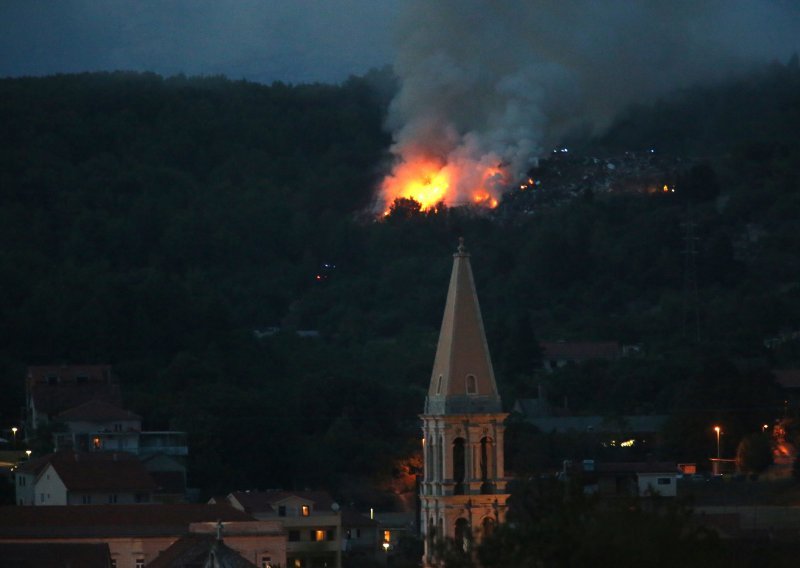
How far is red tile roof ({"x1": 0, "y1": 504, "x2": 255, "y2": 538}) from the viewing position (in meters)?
58.1

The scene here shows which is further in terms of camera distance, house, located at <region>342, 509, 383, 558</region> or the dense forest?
the dense forest

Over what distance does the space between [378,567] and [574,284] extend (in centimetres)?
6207

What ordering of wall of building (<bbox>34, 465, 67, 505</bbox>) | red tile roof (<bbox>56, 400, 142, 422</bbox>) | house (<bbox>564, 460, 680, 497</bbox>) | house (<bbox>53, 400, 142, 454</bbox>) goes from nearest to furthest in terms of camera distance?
wall of building (<bbox>34, 465, 67, 505</bbox>)
house (<bbox>564, 460, 680, 497</bbox>)
house (<bbox>53, 400, 142, 454</bbox>)
red tile roof (<bbox>56, 400, 142, 422</bbox>)

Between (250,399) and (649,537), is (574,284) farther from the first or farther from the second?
(649,537)

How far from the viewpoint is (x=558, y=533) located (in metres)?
33.3

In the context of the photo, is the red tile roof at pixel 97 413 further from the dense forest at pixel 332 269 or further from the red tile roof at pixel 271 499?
the red tile roof at pixel 271 499


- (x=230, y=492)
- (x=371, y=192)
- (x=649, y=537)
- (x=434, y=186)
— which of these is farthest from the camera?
(x=371, y=192)

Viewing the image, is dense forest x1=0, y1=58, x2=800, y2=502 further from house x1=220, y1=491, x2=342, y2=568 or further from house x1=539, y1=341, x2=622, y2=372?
house x1=220, y1=491, x2=342, y2=568

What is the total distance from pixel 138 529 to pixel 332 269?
249ft

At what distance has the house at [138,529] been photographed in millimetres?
57625

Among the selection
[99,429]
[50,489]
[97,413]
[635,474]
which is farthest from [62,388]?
[635,474]

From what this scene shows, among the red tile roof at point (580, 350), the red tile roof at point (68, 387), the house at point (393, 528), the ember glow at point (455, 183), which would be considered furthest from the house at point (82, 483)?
the ember glow at point (455, 183)

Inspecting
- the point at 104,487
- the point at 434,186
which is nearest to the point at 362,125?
the point at 434,186

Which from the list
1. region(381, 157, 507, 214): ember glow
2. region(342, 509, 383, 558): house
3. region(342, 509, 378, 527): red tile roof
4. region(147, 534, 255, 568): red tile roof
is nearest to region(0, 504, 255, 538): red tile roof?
region(147, 534, 255, 568): red tile roof
